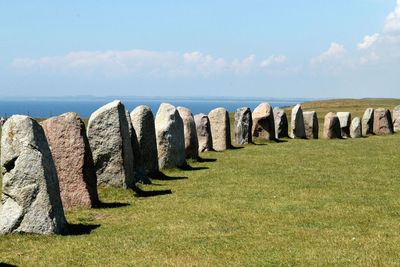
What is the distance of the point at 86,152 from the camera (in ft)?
55.8

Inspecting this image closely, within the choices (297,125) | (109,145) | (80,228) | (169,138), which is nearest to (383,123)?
(297,125)

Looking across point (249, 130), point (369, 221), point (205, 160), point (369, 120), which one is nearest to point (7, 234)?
point (369, 221)

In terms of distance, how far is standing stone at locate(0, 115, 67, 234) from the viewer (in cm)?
1327

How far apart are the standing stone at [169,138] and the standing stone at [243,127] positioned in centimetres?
1056

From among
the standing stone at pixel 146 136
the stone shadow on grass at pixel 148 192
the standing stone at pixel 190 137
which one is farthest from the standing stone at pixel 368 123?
the stone shadow on grass at pixel 148 192

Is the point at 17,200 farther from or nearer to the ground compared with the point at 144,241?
farther from the ground

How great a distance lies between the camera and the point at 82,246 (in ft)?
41.0

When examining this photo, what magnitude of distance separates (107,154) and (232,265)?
9.69m

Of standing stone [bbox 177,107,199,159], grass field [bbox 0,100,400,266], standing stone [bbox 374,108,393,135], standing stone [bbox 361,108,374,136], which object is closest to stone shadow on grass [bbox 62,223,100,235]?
grass field [bbox 0,100,400,266]

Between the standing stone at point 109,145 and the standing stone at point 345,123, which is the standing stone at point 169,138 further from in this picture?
the standing stone at point 345,123

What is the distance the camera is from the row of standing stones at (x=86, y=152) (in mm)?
13352

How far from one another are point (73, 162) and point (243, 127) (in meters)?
21.2

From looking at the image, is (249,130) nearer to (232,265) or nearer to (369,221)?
(369,221)

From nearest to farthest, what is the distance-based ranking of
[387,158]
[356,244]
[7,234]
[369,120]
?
1. [356,244]
2. [7,234]
3. [387,158]
4. [369,120]
